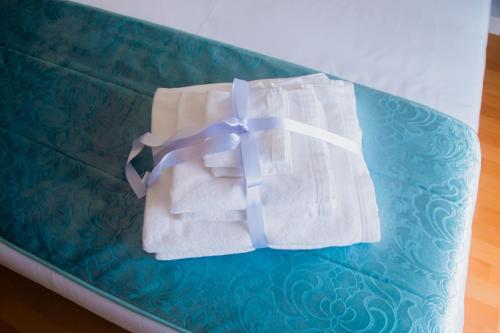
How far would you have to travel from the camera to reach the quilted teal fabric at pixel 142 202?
29.9 inches

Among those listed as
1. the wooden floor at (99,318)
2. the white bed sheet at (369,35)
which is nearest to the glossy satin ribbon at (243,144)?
the white bed sheet at (369,35)

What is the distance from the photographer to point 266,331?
73cm

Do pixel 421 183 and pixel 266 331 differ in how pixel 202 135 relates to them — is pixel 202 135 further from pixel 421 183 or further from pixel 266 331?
pixel 421 183

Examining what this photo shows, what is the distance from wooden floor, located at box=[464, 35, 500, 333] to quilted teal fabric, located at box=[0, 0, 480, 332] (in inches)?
18.9

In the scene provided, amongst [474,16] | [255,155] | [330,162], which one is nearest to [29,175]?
[255,155]

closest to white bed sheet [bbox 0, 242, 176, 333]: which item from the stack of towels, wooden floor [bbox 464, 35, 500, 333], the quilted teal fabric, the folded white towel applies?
the quilted teal fabric

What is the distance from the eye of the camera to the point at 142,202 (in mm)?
897

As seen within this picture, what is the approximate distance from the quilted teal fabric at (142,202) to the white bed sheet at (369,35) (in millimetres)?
77

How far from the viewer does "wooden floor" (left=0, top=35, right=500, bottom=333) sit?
124cm

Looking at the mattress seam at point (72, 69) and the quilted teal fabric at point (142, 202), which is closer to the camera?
the quilted teal fabric at point (142, 202)

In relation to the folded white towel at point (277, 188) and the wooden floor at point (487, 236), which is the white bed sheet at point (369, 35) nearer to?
the folded white towel at point (277, 188)

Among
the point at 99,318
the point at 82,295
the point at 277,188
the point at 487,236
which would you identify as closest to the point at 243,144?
the point at 277,188

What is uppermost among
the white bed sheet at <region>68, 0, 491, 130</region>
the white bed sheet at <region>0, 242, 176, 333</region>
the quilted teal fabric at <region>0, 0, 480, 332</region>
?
the white bed sheet at <region>68, 0, 491, 130</region>

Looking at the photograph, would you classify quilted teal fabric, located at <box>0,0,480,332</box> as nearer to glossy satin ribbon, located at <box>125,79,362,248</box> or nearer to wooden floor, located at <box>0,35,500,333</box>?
glossy satin ribbon, located at <box>125,79,362,248</box>
